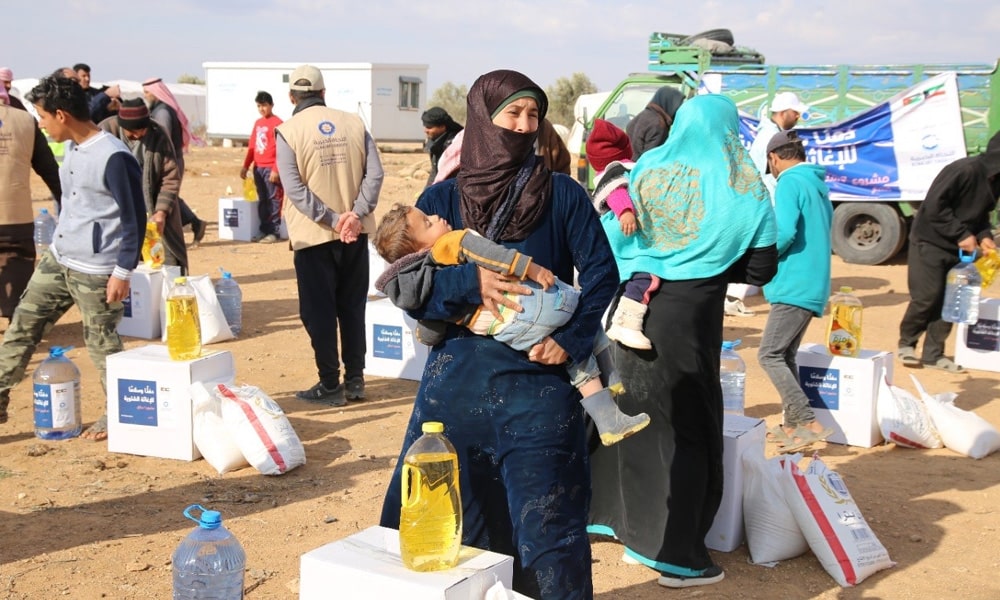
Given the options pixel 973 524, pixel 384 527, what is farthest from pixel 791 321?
pixel 384 527

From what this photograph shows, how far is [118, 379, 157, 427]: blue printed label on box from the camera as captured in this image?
5777 mm

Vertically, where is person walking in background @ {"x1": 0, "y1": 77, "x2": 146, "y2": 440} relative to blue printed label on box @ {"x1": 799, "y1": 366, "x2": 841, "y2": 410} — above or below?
above

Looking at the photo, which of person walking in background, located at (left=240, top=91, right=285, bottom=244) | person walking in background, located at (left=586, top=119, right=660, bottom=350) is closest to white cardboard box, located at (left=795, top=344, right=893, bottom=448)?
person walking in background, located at (left=586, top=119, right=660, bottom=350)

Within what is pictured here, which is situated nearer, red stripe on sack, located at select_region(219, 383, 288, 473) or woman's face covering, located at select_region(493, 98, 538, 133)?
woman's face covering, located at select_region(493, 98, 538, 133)

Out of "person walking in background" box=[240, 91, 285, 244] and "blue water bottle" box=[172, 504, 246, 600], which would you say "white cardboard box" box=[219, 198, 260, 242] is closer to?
"person walking in background" box=[240, 91, 285, 244]

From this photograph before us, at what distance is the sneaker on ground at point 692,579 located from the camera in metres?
4.35

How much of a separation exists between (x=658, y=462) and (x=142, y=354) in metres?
3.20

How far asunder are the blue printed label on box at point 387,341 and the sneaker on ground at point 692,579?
12.5 feet

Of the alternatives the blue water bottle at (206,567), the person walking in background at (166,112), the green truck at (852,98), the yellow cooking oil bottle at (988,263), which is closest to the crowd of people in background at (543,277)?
the yellow cooking oil bottle at (988,263)

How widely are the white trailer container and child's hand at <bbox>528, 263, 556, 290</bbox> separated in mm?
29820

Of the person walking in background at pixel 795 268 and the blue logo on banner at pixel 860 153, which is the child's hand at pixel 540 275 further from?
the blue logo on banner at pixel 860 153

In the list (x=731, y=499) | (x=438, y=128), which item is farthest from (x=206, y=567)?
(x=438, y=128)

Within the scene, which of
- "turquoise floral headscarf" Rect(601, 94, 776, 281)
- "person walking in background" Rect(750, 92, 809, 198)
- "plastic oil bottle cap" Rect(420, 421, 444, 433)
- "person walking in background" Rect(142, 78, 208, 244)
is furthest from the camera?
"person walking in background" Rect(142, 78, 208, 244)

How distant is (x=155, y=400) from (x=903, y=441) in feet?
14.8
